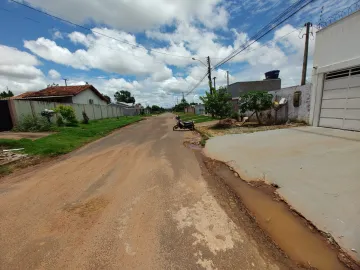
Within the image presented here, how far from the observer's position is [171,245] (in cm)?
251

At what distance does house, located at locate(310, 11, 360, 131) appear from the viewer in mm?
7973

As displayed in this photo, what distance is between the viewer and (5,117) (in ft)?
42.7

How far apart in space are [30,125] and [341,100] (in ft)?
58.1

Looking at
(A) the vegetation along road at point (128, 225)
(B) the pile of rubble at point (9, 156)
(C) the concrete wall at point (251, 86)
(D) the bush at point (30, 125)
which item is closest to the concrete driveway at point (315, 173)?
(A) the vegetation along road at point (128, 225)

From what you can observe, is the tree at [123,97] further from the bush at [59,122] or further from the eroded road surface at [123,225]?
the eroded road surface at [123,225]

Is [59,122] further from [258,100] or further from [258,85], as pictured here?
[258,85]

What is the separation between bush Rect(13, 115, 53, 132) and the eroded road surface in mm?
9352

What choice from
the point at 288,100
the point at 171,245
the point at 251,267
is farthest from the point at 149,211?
the point at 288,100

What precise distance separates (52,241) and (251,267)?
258 cm

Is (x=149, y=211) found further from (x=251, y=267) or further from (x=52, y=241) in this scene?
(x=251, y=267)

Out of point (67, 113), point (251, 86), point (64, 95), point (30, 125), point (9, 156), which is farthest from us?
point (251, 86)

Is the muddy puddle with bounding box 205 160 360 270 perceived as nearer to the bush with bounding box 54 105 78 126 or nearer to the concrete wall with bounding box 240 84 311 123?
the concrete wall with bounding box 240 84 311 123

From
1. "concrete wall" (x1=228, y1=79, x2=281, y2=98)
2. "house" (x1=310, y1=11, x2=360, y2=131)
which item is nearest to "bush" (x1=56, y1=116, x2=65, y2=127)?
"house" (x1=310, y1=11, x2=360, y2=131)

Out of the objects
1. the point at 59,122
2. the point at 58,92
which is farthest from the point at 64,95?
the point at 59,122
